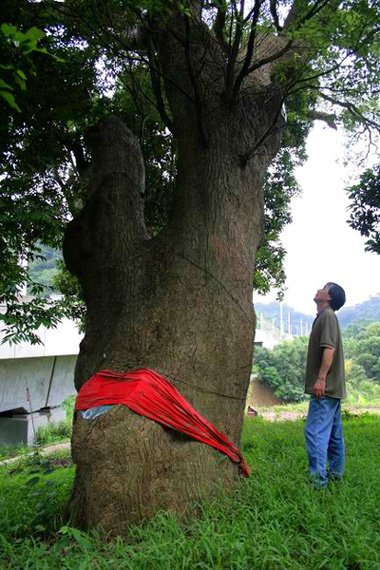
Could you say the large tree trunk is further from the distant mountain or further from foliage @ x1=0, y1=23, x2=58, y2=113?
the distant mountain

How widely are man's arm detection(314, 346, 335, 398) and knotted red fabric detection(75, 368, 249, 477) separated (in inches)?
34.7

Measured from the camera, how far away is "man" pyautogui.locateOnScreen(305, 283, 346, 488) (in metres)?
3.76

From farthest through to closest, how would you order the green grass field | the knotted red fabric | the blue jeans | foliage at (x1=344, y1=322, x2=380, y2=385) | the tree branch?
foliage at (x1=344, y1=322, x2=380, y2=385), the blue jeans, the tree branch, the knotted red fabric, the green grass field

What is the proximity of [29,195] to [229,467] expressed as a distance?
134 inches

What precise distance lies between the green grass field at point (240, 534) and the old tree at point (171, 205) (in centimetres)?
20

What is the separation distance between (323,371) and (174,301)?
4.20 ft

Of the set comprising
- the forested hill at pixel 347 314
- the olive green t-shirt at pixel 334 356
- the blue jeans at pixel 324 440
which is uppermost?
the forested hill at pixel 347 314

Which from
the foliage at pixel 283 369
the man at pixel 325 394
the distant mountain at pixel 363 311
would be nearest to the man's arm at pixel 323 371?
the man at pixel 325 394

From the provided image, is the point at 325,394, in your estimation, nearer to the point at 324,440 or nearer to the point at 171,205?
the point at 324,440

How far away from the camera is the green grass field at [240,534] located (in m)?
2.45

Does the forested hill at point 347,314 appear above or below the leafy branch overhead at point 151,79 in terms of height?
above

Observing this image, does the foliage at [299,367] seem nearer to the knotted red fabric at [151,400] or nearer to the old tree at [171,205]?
the old tree at [171,205]

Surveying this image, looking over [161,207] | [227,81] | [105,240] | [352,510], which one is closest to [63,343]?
[161,207]

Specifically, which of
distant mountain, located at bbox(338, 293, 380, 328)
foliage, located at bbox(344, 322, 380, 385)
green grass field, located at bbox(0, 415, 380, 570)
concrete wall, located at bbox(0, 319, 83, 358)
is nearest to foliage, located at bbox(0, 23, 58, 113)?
green grass field, located at bbox(0, 415, 380, 570)
